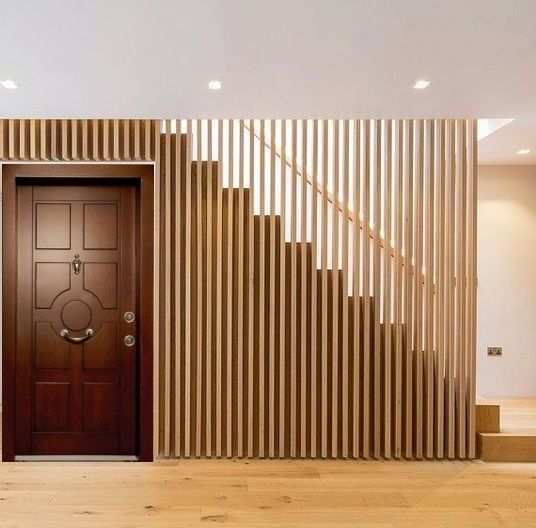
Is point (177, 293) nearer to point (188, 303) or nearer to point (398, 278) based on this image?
point (188, 303)

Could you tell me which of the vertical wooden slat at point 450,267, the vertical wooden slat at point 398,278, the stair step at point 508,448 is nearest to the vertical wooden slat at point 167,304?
the vertical wooden slat at point 398,278

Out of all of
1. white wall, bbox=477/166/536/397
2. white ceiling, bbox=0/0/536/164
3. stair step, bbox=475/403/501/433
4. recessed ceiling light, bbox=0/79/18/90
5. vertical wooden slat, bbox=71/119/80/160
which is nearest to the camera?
white ceiling, bbox=0/0/536/164

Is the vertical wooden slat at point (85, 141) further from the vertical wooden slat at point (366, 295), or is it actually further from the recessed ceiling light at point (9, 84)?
the vertical wooden slat at point (366, 295)

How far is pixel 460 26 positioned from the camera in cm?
220

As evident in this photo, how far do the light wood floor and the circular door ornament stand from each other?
0.99 m

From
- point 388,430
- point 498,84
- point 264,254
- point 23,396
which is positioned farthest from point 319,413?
point 498,84

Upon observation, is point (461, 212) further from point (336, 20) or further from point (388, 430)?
point (336, 20)

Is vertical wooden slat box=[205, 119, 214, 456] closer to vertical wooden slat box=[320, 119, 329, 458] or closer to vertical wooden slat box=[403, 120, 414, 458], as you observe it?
vertical wooden slat box=[320, 119, 329, 458]

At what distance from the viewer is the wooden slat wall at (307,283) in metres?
3.77

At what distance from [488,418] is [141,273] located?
2778mm

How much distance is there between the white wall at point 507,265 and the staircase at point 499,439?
1.38m

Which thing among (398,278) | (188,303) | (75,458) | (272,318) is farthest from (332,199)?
(75,458)

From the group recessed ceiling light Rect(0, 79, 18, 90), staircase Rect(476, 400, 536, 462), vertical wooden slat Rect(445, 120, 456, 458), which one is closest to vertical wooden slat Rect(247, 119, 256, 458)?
vertical wooden slat Rect(445, 120, 456, 458)

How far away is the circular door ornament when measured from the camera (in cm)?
387
